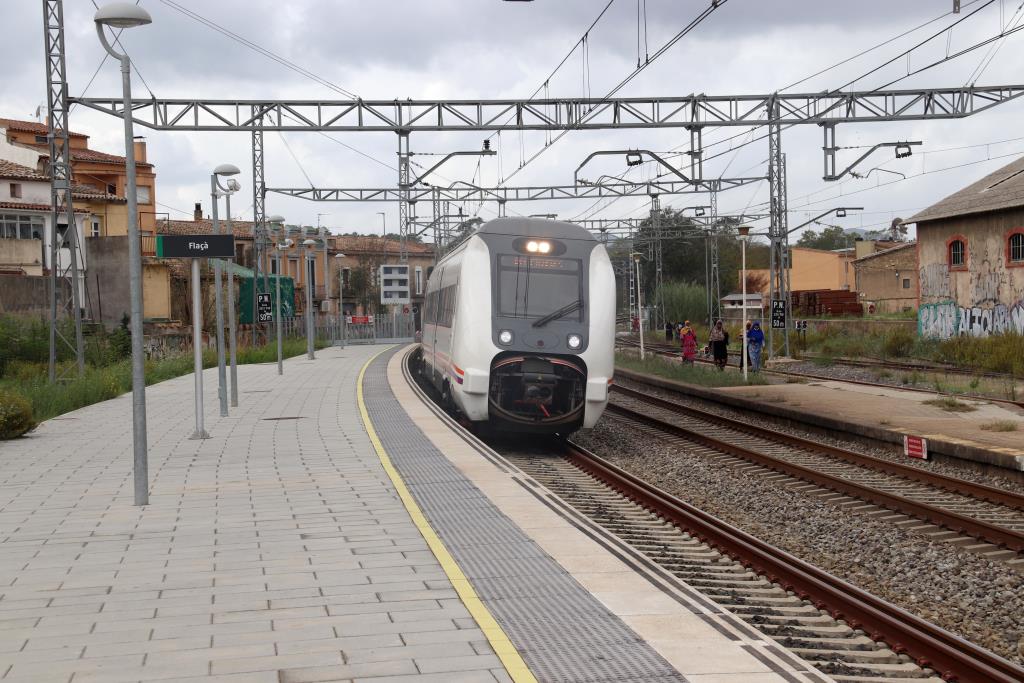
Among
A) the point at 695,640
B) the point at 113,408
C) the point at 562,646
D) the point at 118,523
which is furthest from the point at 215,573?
the point at 113,408

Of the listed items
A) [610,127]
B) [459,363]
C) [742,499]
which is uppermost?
[610,127]

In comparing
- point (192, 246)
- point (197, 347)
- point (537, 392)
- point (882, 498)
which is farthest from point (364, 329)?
point (882, 498)

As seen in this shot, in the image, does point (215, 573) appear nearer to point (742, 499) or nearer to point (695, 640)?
point (695, 640)

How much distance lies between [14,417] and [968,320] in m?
31.3

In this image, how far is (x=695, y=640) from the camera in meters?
5.41

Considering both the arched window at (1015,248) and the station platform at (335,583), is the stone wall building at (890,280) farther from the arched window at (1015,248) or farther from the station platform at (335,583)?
the station platform at (335,583)

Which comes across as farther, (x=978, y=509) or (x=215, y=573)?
(x=978, y=509)

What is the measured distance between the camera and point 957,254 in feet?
123

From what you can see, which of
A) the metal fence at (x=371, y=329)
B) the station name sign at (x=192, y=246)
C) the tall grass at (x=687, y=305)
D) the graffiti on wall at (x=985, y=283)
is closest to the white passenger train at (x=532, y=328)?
the station name sign at (x=192, y=246)

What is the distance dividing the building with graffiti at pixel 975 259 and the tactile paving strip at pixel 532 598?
27.5 m

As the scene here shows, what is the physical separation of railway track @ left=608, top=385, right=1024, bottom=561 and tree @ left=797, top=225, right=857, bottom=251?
11163 cm

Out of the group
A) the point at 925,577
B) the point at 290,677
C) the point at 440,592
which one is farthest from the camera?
the point at 925,577

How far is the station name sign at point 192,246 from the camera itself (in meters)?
12.0

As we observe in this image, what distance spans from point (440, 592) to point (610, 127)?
17909 millimetres
